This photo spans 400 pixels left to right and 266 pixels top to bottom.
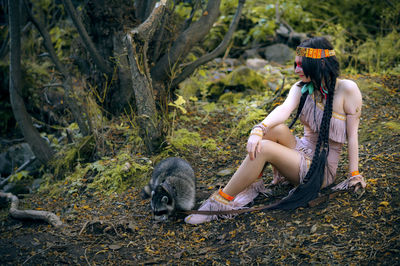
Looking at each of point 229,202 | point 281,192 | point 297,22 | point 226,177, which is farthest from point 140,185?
point 297,22

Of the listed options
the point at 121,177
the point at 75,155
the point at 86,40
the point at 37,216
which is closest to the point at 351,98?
the point at 121,177

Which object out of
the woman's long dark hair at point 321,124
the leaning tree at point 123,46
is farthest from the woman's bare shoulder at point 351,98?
the leaning tree at point 123,46

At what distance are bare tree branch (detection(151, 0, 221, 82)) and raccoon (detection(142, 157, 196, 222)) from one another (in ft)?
5.66

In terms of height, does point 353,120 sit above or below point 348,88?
below

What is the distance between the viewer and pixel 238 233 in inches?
117

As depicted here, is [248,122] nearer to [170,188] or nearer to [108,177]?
[170,188]

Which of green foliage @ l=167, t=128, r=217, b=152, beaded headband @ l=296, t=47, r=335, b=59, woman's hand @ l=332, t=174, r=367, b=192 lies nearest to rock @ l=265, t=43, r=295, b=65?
green foliage @ l=167, t=128, r=217, b=152

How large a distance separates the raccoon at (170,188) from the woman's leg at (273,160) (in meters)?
0.57

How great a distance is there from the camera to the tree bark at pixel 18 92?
483cm

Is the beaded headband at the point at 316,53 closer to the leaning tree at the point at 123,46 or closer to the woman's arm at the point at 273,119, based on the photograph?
the woman's arm at the point at 273,119

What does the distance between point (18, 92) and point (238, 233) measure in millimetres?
3997

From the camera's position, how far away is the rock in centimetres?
780

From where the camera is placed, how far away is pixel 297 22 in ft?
28.5

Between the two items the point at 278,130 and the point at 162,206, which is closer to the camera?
→ the point at 278,130
